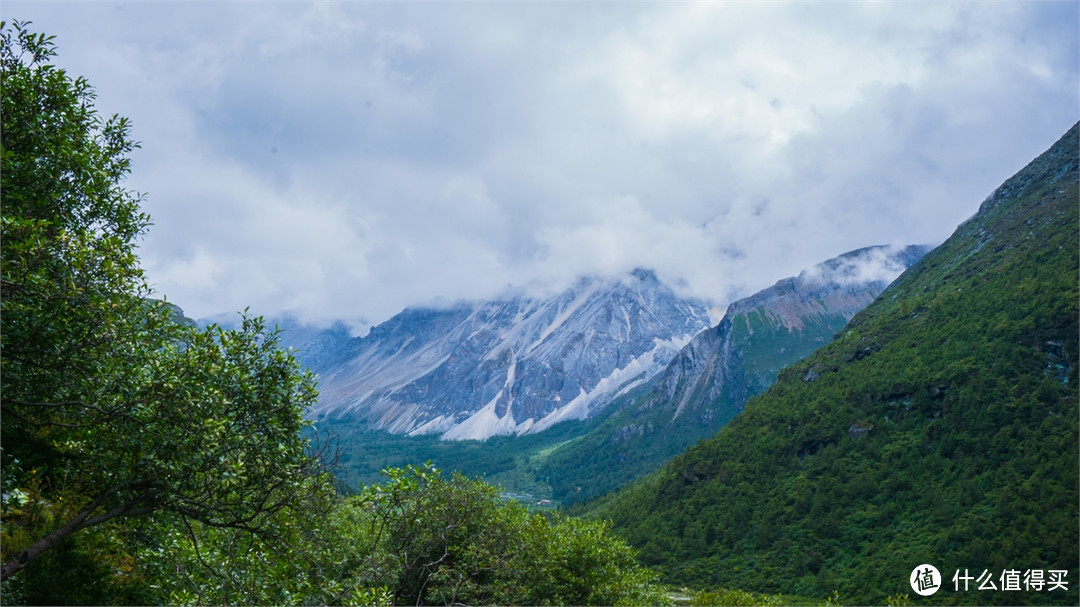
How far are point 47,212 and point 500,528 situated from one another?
94.1 ft

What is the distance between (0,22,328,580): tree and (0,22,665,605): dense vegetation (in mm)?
45

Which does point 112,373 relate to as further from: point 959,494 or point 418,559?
point 959,494

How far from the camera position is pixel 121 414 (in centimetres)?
1331

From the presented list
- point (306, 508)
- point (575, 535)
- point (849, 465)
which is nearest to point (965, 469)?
point (849, 465)

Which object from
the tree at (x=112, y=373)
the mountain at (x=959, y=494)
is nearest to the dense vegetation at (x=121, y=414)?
the tree at (x=112, y=373)

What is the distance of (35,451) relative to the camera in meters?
20.9

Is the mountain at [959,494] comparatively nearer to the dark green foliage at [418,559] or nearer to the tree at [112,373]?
the dark green foliage at [418,559]

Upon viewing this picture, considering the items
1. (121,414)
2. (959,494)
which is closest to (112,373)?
(121,414)

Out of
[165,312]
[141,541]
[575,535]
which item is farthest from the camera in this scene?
[575,535]

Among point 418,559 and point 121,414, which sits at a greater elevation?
point 121,414

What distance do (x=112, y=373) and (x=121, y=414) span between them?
1007mm

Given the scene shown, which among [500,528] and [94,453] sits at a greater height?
[94,453]

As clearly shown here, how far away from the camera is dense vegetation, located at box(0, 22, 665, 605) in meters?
13.2

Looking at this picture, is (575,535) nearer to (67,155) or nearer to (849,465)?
(67,155)
